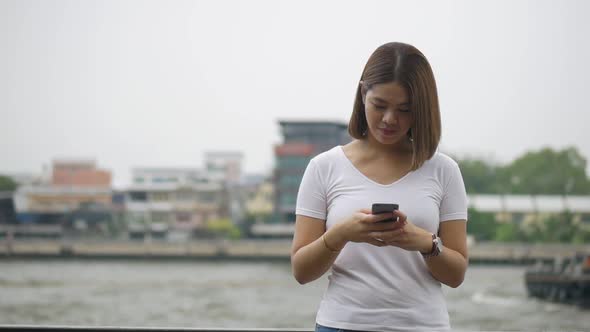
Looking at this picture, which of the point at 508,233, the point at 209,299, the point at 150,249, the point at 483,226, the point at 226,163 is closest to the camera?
the point at 209,299

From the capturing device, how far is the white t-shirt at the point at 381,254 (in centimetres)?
77

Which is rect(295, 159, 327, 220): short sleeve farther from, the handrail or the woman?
the handrail

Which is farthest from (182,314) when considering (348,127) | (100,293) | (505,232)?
(348,127)

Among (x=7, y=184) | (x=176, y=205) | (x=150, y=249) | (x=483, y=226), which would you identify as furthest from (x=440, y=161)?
(x=7, y=184)

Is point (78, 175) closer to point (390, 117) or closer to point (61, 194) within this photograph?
point (61, 194)

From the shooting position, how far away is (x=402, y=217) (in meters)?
0.71

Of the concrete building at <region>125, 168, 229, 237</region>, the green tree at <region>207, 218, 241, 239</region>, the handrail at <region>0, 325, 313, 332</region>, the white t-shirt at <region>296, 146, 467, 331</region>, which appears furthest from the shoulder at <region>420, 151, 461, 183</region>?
the concrete building at <region>125, 168, 229, 237</region>

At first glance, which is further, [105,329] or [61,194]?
[61,194]

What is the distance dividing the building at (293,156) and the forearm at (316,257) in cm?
2486

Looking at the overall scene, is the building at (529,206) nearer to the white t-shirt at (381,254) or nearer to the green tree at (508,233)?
the green tree at (508,233)

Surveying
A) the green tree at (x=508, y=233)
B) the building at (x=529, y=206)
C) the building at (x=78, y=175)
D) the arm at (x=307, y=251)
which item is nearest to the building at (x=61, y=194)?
the building at (x=78, y=175)

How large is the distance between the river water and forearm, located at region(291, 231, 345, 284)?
1128 cm

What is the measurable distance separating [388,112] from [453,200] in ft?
0.41

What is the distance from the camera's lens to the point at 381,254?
2.55 ft
